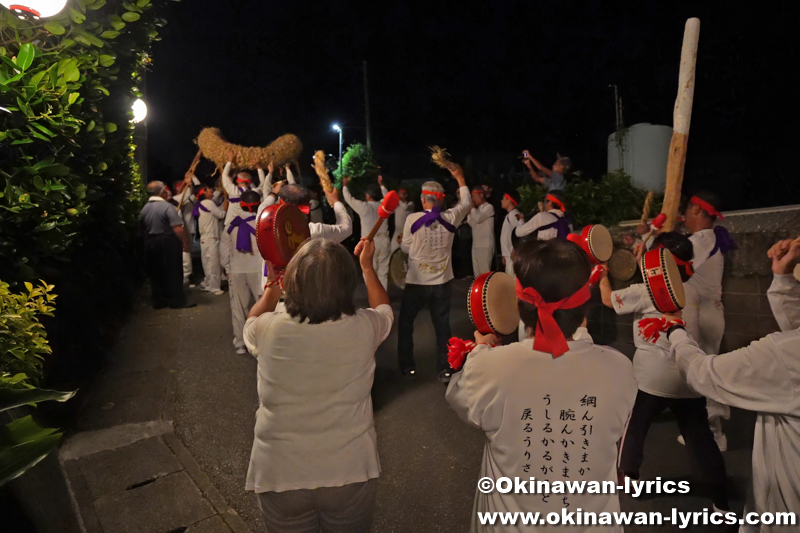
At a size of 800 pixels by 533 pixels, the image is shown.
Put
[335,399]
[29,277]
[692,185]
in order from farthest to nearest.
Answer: [692,185] < [29,277] < [335,399]

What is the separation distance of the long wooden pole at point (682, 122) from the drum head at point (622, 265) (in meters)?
1.72

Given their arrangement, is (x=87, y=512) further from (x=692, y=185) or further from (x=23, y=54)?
(x=692, y=185)

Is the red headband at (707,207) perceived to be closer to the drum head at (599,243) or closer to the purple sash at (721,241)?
the purple sash at (721,241)

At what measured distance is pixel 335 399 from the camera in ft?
6.82

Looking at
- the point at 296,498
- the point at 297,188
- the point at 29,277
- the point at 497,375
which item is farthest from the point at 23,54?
the point at 497,375

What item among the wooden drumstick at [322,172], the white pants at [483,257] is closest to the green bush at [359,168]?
the white pants at [483,257]

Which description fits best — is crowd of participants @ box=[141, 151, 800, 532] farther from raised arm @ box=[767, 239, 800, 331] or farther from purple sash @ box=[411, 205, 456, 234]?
purple sash @ box=[411, 205, 456, 234]

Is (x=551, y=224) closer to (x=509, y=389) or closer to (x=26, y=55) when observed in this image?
(x=509, y=389)

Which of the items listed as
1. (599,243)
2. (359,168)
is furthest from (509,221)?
(359,168)

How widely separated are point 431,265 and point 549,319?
395 centimetres

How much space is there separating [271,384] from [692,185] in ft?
36.2

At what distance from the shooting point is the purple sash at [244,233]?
20.9 feet

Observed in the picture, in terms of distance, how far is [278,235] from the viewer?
118 inches

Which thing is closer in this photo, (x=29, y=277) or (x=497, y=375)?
(x=497, y=375)
